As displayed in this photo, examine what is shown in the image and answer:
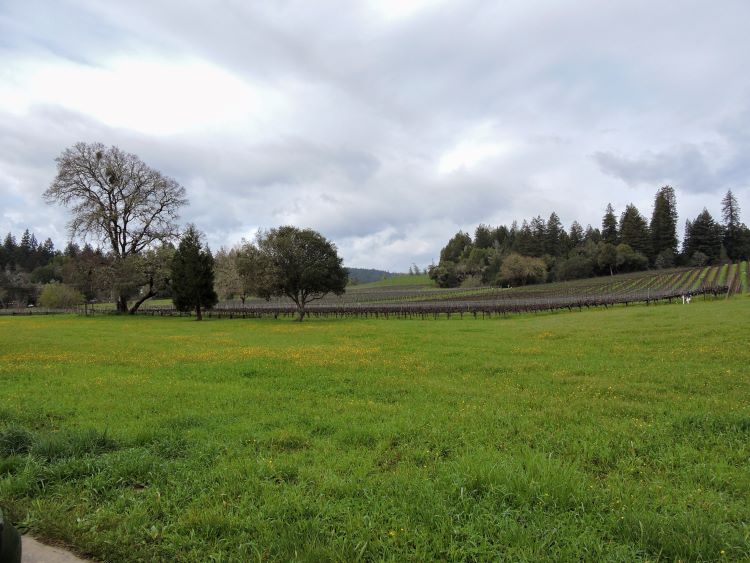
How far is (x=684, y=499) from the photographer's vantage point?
13.6ft

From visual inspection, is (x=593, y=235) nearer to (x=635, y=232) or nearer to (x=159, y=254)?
(x=635, y=232)

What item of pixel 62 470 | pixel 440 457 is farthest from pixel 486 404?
pixel 62 470

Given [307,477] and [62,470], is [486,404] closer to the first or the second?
[307,477]

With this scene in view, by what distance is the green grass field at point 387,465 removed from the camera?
141 inches

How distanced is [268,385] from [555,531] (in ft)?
25.8

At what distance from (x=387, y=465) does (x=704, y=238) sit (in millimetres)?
129877

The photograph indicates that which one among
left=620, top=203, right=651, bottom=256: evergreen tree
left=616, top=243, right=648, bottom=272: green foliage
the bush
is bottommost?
the bush

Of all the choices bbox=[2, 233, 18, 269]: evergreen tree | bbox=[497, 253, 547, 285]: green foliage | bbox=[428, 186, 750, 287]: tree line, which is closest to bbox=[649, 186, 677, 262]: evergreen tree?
bbox=[428, 186, 750, 287]: tree line

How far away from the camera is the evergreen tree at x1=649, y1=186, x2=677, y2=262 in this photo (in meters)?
107

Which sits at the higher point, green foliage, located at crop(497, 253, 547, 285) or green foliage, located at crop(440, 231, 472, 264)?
green foliage, located at crop(440, 231, 472, 264)

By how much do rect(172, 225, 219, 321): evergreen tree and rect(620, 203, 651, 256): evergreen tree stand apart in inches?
4223

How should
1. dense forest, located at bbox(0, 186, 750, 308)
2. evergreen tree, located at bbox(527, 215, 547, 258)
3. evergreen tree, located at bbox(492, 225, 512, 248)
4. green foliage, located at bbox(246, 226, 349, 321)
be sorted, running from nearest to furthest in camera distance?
1. green foliage, located at bbox(246, 226, 349, 321)
2. dense forest, located at bbox(0, 186, 750, 308)
3. evergreen tree, located at bbox(527, 215, 547, 258)
4. evergreen tree, located at bbox(492, 225, 512, 248)

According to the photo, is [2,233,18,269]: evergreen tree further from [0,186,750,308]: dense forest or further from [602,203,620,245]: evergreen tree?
[602,203,620,245]: evergreen tree

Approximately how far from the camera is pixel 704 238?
104125mm
